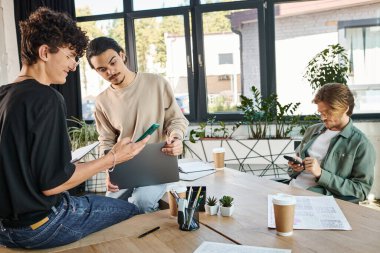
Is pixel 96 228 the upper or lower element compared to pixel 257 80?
lower

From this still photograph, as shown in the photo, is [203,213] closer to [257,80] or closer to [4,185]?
Result: [4,185]

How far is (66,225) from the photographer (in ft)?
4.69

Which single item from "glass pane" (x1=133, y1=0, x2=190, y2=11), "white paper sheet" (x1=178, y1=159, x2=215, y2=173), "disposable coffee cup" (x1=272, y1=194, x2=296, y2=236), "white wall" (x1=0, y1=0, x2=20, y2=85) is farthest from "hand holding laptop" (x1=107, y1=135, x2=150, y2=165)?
"white wall" (x1=0, y1=0, x2=20, y2=85)

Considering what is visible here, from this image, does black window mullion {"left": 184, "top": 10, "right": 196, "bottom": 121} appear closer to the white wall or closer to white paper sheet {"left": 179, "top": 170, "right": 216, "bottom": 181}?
the white wall

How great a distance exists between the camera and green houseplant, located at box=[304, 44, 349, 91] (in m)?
3.91

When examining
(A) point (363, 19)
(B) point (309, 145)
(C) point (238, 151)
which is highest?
(A) point (363, 19)

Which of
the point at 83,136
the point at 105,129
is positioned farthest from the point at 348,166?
the point at 83,136

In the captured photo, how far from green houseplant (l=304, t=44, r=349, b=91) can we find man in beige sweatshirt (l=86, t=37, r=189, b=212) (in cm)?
213

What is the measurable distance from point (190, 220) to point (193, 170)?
Result: 93cm

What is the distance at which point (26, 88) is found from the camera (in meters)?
1.30

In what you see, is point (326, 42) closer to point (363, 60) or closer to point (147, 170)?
point (363, 60)

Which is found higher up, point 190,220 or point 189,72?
point 189,72

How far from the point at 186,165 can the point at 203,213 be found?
89cm

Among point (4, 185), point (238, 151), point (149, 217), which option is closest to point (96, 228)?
point (149, 217)
